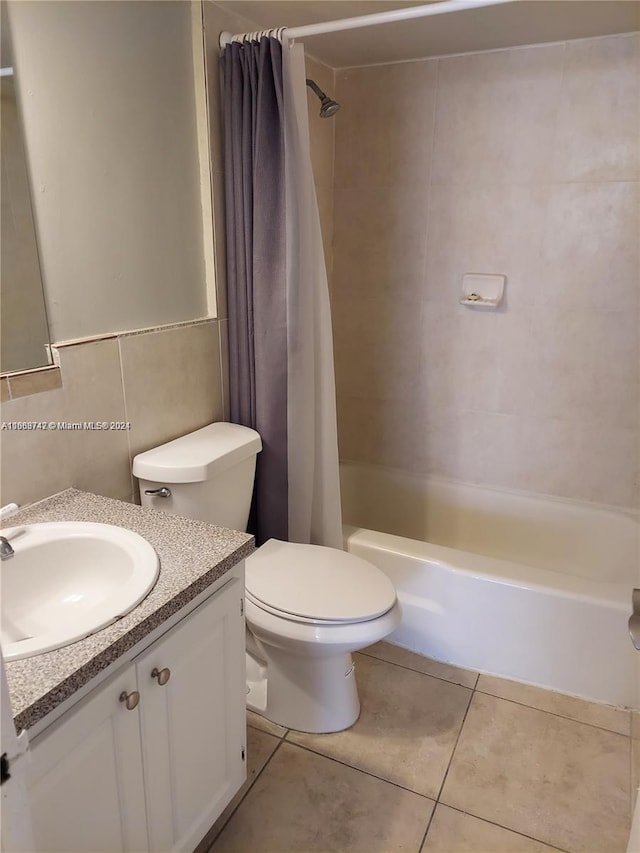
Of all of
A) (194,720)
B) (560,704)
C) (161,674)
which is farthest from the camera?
(560,704)

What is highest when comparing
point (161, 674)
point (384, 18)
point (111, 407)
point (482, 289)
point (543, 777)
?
point (384, 18)

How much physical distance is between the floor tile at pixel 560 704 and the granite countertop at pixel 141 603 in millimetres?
1171

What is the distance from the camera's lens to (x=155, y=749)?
A: 3.59ft

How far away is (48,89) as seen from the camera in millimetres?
1387

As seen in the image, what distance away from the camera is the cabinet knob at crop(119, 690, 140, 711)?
3.26ft

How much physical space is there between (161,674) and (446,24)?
6.73 feet

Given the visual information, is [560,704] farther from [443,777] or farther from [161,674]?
[161,674]

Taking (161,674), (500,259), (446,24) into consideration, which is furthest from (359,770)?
(446,24)

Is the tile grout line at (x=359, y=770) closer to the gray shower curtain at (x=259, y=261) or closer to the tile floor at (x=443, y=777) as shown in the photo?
the tile floor at (x=443, y=777)

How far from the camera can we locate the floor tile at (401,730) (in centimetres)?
165

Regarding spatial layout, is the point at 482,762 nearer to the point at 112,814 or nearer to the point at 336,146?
the point at 112,814

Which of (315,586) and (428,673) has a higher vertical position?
(315,586)

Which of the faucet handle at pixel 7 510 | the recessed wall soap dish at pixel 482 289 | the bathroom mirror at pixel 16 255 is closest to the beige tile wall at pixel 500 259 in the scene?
the recessed wall soap dish at pixel 482 289

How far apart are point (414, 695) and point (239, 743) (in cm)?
75
